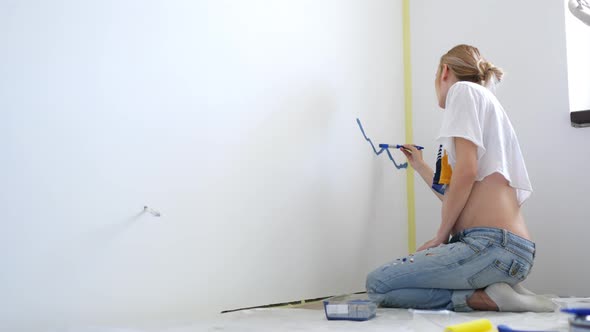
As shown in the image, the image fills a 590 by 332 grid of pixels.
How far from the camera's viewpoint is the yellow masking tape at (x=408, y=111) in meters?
2.77

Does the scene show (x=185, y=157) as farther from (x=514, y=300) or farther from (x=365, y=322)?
(x=514, y=300)

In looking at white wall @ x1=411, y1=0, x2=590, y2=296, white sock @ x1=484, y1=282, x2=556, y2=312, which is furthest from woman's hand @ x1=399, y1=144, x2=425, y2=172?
white sock @ x1=484, y1=282, x2=556, y2=312

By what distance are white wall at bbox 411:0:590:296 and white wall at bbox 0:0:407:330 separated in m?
0.50

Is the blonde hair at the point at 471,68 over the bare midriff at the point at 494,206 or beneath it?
over

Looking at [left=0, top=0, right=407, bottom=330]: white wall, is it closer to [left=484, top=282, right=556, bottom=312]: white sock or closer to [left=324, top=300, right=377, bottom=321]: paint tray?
[left=324, top=300, right=377, bottom=321]: paint tray

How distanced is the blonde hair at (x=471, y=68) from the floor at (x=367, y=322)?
745 mm

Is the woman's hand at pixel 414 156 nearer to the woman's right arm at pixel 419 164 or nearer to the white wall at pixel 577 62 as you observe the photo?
the woman's right arm at pixel 419 164

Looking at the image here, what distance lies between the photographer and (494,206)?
6.13 feet

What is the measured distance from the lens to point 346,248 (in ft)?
8.02

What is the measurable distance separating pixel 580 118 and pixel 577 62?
0.27 metres

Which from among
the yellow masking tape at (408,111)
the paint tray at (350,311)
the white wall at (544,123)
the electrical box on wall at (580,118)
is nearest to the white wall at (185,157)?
the yellow masking tape at (408,111)

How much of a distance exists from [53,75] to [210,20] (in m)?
0.57

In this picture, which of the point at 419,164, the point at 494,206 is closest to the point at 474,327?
the point at 494,206

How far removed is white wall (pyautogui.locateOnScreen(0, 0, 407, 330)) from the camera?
1502 millimetres
